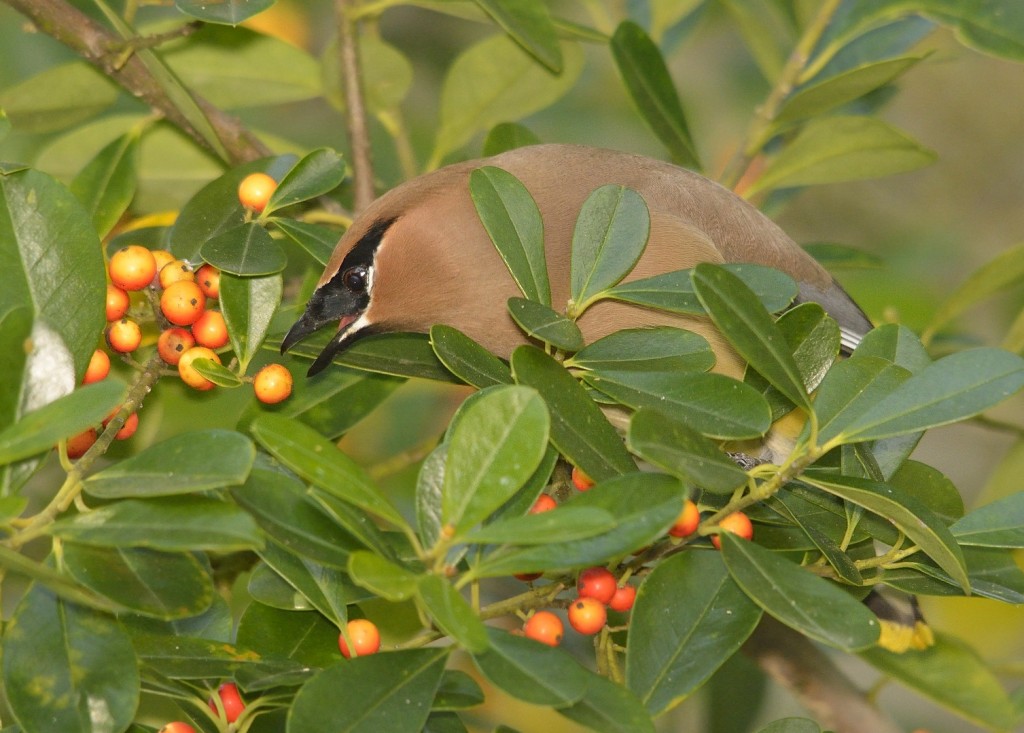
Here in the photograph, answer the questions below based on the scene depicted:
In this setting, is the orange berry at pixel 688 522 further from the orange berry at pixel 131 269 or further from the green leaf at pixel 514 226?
the orange berry at pixel 131 269

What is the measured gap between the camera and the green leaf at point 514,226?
7.17 ft

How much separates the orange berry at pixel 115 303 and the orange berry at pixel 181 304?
0.07m

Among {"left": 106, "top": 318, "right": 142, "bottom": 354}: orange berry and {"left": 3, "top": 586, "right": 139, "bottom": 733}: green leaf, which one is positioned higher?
{"left": 106, "top": 318, "right": 142, "bottom": 354}: orange berry

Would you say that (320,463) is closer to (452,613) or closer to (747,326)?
(452,613)

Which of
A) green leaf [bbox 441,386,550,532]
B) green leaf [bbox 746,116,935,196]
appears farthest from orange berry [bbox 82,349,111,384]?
green leaf [bbox 746,116,935,196]

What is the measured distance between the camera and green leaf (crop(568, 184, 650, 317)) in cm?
215

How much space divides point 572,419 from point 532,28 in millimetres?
1222

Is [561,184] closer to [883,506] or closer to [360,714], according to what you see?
[883,506]

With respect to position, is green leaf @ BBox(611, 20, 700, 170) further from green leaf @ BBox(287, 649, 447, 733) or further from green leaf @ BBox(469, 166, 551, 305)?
green leaf @ BBox(287, 649, 447, 733)

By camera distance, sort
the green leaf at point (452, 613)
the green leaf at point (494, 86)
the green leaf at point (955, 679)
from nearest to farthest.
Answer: the green leaf at point (452, 613)
the green leaf at point (955, 679)
the green leaf at point (494, 86)

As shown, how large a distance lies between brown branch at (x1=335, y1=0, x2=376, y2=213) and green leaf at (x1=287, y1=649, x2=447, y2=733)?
1675mm

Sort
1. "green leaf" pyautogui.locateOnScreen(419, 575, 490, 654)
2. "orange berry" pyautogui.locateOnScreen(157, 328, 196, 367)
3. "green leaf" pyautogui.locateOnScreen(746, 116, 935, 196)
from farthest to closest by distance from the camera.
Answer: "green leaf" pyautogui.locateOnScreen(746, 116, 935, 196) → "orange berry" pyautogui.locateOnScreen(157, 328, 196, 367) → "green leaf" pyautogui.locateOnScreen(419, 575, 490, 654)

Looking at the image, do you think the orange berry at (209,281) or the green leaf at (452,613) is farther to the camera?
the orange berry at (209,281)

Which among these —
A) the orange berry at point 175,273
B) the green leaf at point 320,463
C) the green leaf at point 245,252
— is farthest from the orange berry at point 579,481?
the green leaf at point 320,463
